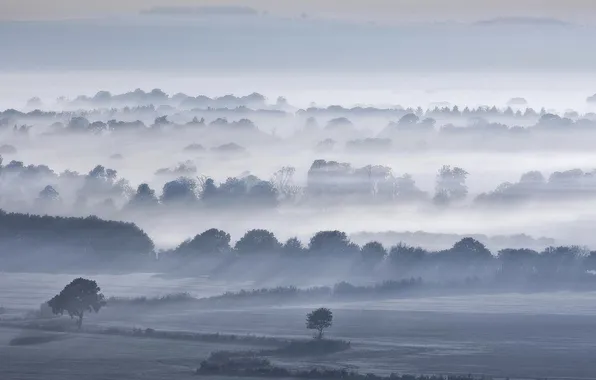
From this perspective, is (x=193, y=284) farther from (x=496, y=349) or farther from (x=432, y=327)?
(x=496, y=349)

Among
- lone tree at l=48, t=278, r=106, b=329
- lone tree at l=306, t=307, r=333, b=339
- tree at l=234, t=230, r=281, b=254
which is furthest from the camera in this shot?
tree at l=234, t=230, r=281, b=254

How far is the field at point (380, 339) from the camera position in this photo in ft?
328

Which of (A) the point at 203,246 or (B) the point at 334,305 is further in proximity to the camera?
(A) the point at 203,246

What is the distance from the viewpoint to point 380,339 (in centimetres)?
12250

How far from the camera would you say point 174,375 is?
9469 centimetres

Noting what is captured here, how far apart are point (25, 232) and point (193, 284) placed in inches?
1643

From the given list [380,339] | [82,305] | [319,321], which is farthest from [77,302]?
[380,339]

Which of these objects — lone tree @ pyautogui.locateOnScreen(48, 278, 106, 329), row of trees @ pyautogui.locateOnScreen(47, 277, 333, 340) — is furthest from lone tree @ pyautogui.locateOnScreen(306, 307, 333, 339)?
lone tree @ pyautogui.locateOnScreen(48, 278, 106, 329)

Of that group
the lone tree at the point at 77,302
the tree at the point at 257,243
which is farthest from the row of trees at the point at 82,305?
the tree at the point at 257,243

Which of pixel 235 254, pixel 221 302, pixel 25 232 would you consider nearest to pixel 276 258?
pixel 235 254

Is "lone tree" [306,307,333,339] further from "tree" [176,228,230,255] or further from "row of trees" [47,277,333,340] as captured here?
"tree" [176,228,230,255]

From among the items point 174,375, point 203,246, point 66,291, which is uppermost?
point 203,246

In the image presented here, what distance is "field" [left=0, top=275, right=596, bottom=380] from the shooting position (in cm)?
9988

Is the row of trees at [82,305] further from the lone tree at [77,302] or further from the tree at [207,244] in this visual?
the tree at [207,244]
